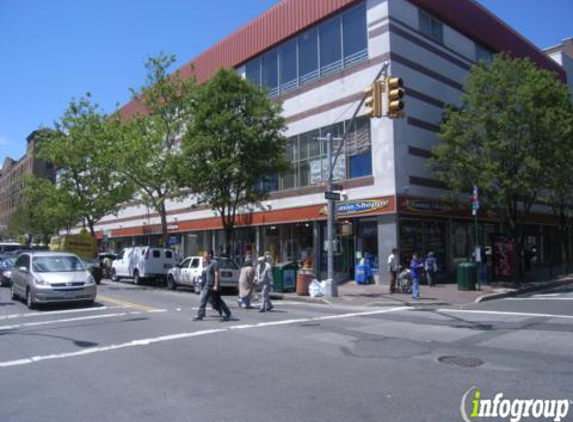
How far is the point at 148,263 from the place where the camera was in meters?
26.4

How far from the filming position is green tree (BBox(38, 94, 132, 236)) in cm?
3200

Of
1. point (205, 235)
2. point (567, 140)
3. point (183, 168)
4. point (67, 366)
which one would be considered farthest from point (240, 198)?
point (67, 366)

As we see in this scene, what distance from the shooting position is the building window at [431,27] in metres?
26.3

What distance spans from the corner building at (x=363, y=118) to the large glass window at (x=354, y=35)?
2.6 inches

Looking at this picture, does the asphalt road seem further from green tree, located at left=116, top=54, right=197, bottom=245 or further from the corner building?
green tree, located at left=116, top=54, right=197, bottom=245

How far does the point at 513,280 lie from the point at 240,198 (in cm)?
1347

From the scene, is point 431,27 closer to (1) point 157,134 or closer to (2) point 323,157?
(2) point 323,157

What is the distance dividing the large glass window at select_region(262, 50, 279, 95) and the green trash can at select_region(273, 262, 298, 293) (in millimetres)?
13183

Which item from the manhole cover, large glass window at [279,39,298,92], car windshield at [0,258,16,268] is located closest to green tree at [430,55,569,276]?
large glass window at [279,39,298,92]

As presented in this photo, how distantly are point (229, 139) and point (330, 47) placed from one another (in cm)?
848

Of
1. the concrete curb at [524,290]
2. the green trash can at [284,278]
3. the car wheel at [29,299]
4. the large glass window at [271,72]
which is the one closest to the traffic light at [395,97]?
the concrete curb at [524,290]

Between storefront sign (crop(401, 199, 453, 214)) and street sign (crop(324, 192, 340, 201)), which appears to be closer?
street sign (crop(324, 192, 340, 201))

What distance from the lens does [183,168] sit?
2294 cm

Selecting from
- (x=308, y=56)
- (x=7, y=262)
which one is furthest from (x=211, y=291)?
(x=308, y=56)
